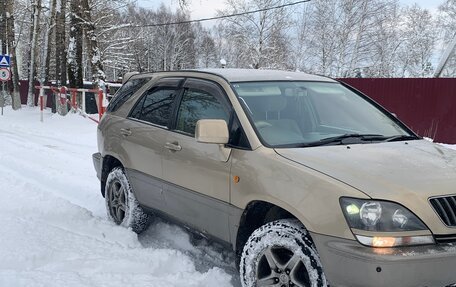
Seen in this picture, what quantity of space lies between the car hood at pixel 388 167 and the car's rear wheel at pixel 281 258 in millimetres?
440

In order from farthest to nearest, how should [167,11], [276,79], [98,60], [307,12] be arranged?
[167,11]
[307,12]
[98,60]
[276,79]

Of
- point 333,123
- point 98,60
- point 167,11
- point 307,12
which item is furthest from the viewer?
point 167,11

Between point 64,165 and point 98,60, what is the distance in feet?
33.5

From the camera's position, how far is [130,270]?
4105 millimetres

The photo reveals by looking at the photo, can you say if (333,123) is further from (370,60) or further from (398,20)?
(398,20)

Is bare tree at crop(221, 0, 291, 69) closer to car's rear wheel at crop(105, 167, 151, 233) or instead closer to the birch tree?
the birch tree

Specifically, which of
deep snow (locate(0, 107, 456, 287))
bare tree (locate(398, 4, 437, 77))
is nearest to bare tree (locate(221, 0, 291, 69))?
bare tree (locate(398, 4, 437, 77))

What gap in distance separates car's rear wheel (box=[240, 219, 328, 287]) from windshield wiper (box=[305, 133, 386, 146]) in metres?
0.67

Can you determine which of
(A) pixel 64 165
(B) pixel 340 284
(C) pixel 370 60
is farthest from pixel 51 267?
(C) pixel 370 60

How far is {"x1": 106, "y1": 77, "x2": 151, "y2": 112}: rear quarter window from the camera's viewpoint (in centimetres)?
542

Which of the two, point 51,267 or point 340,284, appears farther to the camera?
point 51,267

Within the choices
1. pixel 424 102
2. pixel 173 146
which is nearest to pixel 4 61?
pixel 424 102

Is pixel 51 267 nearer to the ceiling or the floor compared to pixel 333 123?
nearer to the floor

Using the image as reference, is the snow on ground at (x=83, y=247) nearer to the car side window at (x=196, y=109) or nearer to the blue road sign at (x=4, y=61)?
the car side window at (x=196, y=109)
